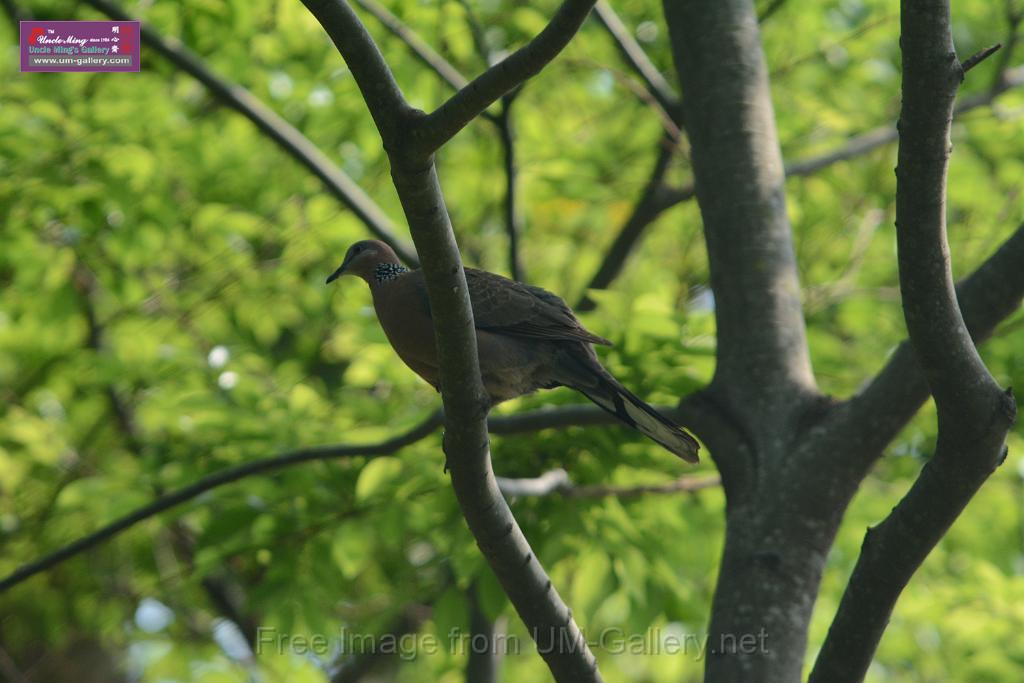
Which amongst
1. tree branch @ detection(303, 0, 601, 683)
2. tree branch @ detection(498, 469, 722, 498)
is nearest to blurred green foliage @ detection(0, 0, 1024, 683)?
tree branch @ detection(498, 469, 722, 498)

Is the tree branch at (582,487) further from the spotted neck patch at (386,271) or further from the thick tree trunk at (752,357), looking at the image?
the spotted neck patch at (386,271)

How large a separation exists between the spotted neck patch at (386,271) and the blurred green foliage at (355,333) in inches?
10.9

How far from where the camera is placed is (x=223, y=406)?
4.52 metres

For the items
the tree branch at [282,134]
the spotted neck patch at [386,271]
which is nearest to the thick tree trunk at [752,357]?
the spotted neck patch at [386,271]

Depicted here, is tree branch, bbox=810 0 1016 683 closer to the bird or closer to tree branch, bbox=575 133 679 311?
the bird

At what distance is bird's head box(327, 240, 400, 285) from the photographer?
5020mm

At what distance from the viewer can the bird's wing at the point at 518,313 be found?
3941 millimetres

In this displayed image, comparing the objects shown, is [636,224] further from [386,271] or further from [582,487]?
[582,487]

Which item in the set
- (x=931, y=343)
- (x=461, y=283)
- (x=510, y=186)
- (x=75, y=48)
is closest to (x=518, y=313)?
(x=461, y=283)

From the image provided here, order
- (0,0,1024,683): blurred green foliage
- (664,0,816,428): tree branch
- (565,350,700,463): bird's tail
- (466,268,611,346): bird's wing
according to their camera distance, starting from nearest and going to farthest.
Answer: (565,350,700,463): bird's tail
(664,0,816,428): tree branch
(466,268,611,346): bird's wing
(0,0,1024,683): blurred green foliage

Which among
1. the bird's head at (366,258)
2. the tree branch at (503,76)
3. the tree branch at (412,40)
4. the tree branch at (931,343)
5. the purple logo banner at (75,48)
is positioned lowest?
the tree branch at (931,343)

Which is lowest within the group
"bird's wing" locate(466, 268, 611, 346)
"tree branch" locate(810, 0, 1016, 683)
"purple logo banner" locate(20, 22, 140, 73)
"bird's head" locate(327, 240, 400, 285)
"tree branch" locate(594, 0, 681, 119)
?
"tree branch" locate(810, 0, 1016, 683)

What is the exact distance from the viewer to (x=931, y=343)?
2.67 metres

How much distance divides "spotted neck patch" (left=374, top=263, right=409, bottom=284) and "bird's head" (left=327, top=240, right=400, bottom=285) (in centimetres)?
4
